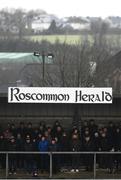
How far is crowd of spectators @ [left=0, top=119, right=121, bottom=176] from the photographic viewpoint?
16.8m

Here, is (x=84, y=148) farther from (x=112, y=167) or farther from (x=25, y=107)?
(x=25, y=107)

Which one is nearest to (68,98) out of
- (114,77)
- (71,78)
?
(71,78)

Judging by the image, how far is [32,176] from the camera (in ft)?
55.3

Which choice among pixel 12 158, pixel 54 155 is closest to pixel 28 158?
pixel 12 158

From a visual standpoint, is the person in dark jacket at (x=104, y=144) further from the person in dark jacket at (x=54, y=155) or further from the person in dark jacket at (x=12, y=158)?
the person in dark jacket at (x=12, y=158)

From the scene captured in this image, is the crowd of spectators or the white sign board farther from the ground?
the white sign board

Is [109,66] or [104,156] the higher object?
[104,156]

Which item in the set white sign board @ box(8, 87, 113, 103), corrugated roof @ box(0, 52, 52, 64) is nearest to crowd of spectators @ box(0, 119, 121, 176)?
white sign board @ box(8, 87, 113, 103)

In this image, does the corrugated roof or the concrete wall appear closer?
the concrete wall

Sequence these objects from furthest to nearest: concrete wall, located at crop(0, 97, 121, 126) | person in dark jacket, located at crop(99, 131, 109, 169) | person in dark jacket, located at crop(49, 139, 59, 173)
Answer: concrete wall, located at crop(0, 97, 121, 126)
person in dark jacket, located at crop(99, 131, 109, 169)
person in dark jacket, located at crop(49, 139, 59, 173)

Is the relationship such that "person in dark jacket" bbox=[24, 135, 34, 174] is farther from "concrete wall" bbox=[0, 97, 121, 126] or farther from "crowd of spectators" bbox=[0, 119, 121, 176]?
"concrete wall" bbox=[0, 97, 121, 126]

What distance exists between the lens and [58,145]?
16.9m

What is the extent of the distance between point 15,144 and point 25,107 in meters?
2.89

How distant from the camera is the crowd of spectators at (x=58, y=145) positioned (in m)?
16.8
